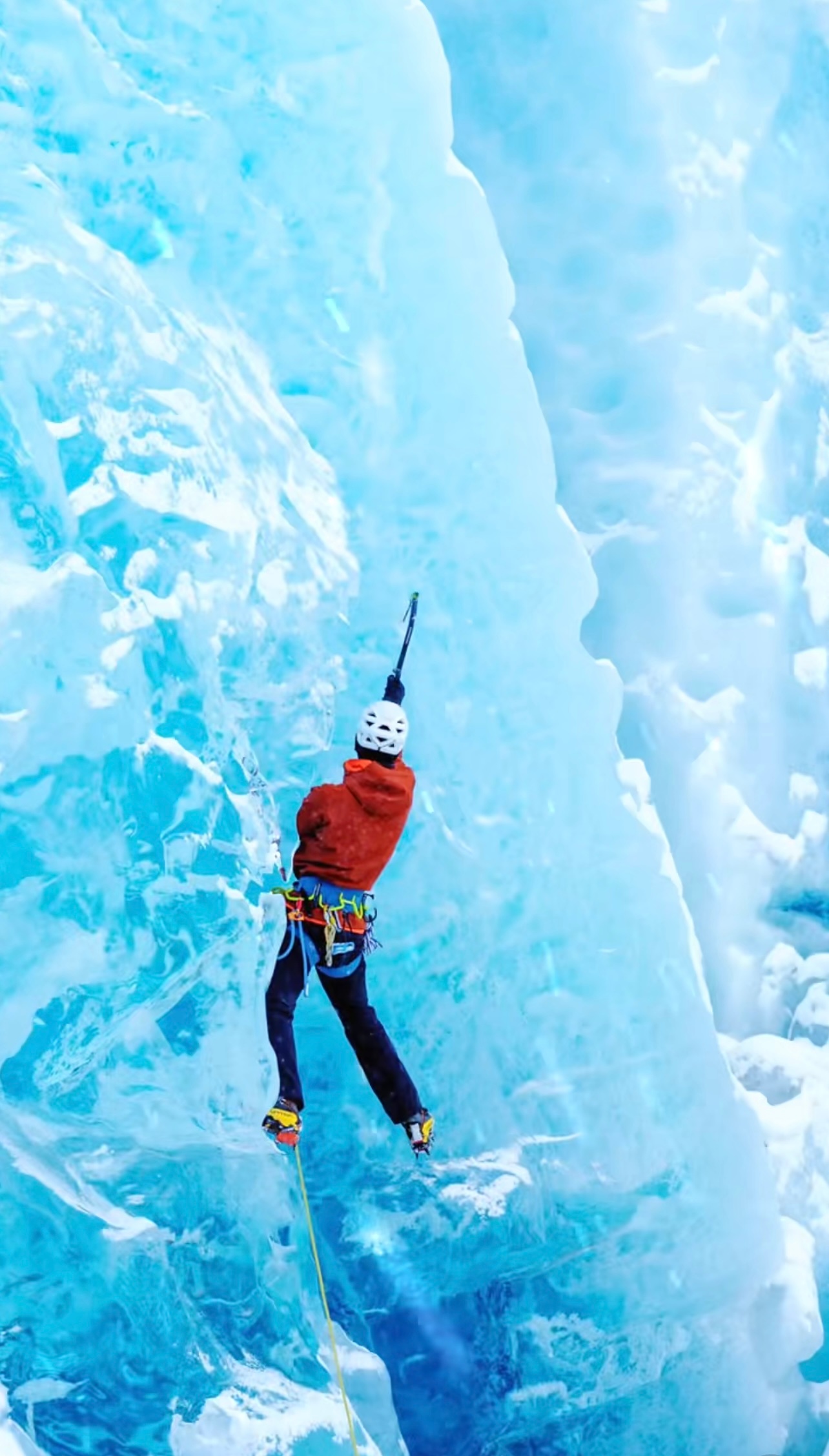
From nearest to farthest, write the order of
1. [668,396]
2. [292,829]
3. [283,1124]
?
[283,1124]
[292,829]
[668,396]

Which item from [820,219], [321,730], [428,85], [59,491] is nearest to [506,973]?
[321,730]

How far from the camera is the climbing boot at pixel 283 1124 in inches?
170

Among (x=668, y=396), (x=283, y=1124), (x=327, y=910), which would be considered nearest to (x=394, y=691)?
(x=327, y=910)

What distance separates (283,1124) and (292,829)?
123 centimetres

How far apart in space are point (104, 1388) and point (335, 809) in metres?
1.97

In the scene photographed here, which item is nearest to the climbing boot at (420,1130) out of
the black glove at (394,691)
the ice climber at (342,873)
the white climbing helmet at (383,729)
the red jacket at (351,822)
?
the ice climber at (342,873)

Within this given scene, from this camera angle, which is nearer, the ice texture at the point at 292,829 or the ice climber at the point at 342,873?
the ice climber at the point at 342,873

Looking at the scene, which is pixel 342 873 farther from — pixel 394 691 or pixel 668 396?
pixel 668 396

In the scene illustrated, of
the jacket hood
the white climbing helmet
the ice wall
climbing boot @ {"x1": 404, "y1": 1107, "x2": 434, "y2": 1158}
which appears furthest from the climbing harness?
the ice wall

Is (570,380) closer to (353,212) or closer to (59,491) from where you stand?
(353,212)

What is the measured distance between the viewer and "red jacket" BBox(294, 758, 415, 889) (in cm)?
456

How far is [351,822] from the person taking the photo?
4.56 metres

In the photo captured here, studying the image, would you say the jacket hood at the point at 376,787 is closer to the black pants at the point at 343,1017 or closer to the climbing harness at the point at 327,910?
the climbing harness at the point at 327,910

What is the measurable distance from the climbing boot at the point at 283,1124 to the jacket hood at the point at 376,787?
91 cm
